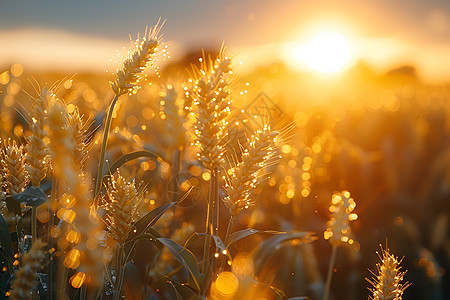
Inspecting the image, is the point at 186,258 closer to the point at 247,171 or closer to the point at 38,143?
the point at 247,171

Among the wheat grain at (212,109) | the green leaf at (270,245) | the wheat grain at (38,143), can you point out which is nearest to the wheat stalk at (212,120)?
the wheat grain at (212,109)

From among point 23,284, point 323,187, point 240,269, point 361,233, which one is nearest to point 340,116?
point 323,187

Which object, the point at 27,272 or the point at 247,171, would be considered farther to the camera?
the point at 247,171

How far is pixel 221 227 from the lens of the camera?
2883 mm

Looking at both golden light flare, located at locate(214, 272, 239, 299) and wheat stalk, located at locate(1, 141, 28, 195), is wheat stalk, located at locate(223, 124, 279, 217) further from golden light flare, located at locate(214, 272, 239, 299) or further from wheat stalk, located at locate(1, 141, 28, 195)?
wheat stalk, located at locate(1, 141, 28, 195)

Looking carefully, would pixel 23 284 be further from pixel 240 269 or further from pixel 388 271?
pixel 388 271

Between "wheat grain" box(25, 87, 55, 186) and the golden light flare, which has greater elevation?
"wheat grain" box(25, 87, 55, 186)

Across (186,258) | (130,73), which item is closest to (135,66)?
(130,73)

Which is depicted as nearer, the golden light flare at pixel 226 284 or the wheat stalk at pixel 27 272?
the wheat stalk at pixel 27 272

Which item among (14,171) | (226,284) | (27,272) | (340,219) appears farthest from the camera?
(340,219)

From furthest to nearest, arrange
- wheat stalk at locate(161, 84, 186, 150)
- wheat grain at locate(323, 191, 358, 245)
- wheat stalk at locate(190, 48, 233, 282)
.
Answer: wheat stalk at locate(161, 84, 186, 150) → wheat grain at locate(323, 191, 358, 245) → wheat stalk at locate(190, 48, 233, 282)

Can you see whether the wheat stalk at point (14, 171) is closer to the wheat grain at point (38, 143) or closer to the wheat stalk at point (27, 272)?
the wheat grain at point (38, 143)

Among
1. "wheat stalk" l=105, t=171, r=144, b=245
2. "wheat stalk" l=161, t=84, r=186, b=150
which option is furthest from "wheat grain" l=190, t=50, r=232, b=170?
"wheat stalk" l=161, t=84, r=186, b=150

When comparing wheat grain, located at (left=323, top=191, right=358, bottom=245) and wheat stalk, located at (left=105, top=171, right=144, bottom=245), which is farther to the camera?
wheat grain, located at (left=323, top=191, right=358, bottom=245)
